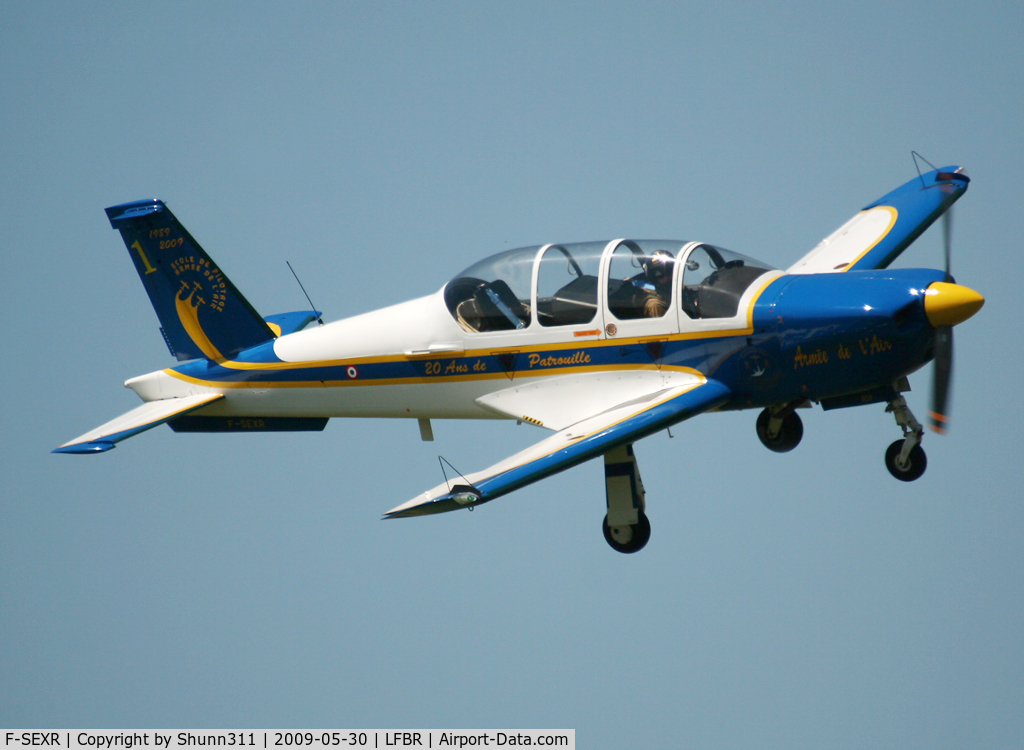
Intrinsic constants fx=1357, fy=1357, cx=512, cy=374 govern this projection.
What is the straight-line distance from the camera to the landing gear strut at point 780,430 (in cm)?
1808

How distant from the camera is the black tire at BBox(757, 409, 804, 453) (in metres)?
18.1

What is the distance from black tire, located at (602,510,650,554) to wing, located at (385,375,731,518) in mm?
1604

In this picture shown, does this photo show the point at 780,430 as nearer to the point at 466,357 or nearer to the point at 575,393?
the point at 575,393

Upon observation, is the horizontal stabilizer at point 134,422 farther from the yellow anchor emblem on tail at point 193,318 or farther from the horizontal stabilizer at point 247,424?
the yellow anchor emblem on tail at point 193,318

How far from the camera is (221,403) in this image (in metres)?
17.8

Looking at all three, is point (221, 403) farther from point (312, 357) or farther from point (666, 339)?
point (666, 339)

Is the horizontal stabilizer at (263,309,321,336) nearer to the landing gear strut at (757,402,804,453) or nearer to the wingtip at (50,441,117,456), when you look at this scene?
the wingtip at (50,441,117,456)

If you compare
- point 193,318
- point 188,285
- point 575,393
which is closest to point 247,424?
point 193,318

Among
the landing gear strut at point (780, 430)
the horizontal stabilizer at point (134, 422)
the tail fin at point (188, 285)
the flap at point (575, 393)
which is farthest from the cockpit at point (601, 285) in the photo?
the horizontal stabilizer at point (134, 422)

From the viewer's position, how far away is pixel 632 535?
1606cm

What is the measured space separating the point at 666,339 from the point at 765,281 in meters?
1.32

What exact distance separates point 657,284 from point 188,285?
6480mm

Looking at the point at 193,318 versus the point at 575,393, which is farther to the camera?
the point at 193,318

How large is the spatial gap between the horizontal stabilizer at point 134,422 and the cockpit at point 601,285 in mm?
3808
